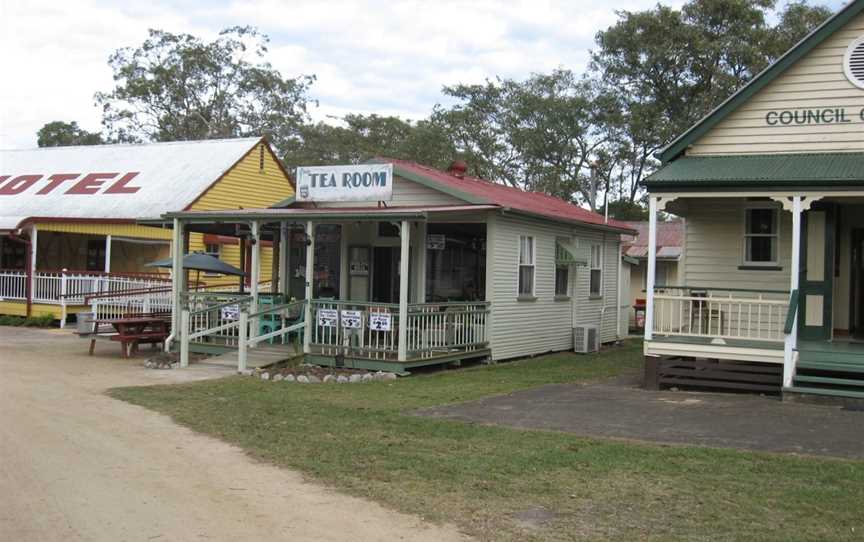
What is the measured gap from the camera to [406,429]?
396 inches

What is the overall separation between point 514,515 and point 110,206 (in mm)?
24105

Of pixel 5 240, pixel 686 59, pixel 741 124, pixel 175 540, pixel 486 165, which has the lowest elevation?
pixel 175 540

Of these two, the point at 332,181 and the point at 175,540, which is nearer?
the point at 175,540

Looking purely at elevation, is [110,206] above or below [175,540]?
above

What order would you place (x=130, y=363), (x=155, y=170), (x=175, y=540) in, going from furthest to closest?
(x=155, y=170), (x=130, y=363), (x=175, y=540)

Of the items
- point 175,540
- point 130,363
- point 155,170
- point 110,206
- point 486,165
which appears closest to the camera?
point 175,540

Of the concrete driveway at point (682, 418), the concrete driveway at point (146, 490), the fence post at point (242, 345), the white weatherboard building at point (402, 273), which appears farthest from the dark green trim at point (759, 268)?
the concrete driveway at point (146, 490)

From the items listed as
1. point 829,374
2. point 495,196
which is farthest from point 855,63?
point 495,196

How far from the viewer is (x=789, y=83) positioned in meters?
15.1

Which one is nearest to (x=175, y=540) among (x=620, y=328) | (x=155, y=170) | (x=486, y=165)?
(x=620, y=328)

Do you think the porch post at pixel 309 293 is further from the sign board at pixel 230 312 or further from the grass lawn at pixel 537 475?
the grass lawn at pixel 537 475

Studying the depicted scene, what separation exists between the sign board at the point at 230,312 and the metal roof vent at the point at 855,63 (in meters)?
12.3

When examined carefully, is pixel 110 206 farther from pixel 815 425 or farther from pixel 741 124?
pixel 815 425

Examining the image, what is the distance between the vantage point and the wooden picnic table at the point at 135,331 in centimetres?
1797
